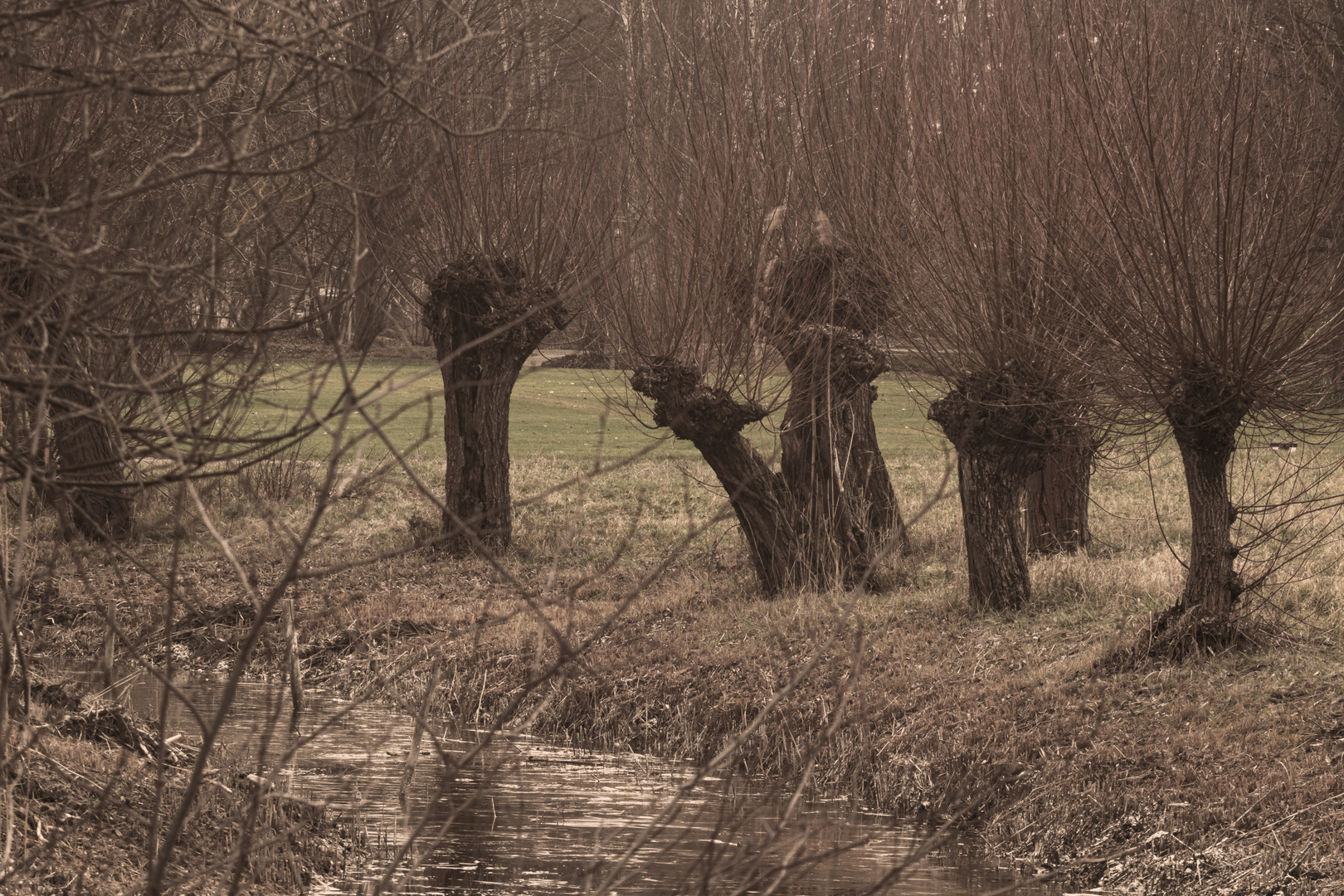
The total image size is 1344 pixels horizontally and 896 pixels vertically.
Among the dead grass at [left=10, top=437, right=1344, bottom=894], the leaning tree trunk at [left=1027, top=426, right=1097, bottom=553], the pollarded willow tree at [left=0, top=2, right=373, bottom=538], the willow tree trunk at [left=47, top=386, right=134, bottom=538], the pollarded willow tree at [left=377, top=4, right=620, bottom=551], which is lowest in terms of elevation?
the dead grass at [left=10, top=437, right=1344, bottom=894]

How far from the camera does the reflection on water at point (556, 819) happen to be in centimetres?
684

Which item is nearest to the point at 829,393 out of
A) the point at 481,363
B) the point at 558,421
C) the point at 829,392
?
the point at 829,392

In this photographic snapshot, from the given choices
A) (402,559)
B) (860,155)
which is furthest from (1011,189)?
(402,559)

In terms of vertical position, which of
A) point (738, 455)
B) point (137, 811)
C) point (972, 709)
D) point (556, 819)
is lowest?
point (556, 819)

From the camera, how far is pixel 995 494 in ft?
33.9

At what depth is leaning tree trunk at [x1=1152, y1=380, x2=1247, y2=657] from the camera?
27.4 feet

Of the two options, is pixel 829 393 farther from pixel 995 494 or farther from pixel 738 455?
pixel 995 494

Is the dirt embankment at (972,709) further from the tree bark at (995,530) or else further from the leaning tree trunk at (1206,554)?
the tree bark at (995,530)

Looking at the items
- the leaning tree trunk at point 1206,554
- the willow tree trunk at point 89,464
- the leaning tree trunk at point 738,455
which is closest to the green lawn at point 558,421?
the leaning tree trunk at point 738,455

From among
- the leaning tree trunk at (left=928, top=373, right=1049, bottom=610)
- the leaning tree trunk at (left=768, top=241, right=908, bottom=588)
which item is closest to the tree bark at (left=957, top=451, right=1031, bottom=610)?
the leaning tree trunk at (left=928, top=373, right=1049, bottom=610)

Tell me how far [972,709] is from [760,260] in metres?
4.19

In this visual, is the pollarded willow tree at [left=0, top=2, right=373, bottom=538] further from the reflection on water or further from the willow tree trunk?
the reflection on water

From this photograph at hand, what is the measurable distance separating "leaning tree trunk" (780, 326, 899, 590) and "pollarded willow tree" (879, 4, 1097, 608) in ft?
3.11

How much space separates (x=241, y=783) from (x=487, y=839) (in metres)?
1.30
